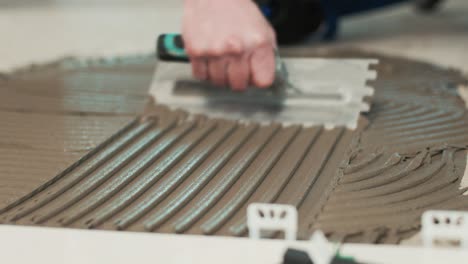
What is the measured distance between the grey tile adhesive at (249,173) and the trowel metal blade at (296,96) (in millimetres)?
37

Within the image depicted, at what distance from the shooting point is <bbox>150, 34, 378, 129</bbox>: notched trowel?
1.51m

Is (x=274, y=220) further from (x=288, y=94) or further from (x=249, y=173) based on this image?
(x=288, y=94)

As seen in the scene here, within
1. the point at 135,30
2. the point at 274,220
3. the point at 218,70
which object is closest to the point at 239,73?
the point at 218,70

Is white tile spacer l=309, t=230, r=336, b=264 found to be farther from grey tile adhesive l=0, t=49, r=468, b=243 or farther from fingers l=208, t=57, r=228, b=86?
fingers l=208, t=57, r=228, b=86

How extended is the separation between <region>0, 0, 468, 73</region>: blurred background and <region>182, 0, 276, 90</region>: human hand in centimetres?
80

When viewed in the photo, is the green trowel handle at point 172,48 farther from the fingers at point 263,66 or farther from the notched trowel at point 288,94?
the fingers at point 263,66

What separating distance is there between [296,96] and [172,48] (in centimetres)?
32

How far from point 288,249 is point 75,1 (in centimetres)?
245

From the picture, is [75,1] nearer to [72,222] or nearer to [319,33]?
[319,33]

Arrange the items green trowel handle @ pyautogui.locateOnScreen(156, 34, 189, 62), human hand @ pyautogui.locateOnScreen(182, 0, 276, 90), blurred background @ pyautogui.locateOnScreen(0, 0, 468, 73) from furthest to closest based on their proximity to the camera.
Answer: blurred background @ pyautogui.locateOnScreen(0, 0, 468, 73)
green trowel handle @ pyautogui.locateOnScreen(156, 34, 189, 62)
human hand @ pyautogui.locateOnScreen(182, 0, 276, 90)

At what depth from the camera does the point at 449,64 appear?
2.06 metres

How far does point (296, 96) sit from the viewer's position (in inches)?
61.1

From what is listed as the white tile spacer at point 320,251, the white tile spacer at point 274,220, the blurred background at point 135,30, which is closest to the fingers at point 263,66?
the white tile spacer at point 274,220

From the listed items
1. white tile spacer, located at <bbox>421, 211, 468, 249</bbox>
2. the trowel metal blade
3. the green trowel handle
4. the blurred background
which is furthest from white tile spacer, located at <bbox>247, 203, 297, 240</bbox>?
the blurred background
